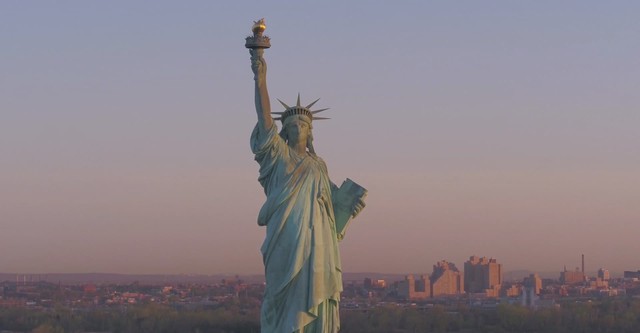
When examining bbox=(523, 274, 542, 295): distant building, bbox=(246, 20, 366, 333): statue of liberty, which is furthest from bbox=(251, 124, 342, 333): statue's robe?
bbox=(523, 274, 542, 295): distant building

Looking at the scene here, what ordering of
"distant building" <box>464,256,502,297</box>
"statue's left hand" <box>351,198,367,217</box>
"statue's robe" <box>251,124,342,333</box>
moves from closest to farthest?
"statue's robe" <box>251,124,342,333</box>, "statue's left hand" <box>351,198,367,217</box>, "distant building" <box>464,256,502,297</box>

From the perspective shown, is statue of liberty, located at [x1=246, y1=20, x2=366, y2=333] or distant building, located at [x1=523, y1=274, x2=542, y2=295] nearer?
statue of liberty, located at [x1=246, y1=20, x2=366, y2=333]

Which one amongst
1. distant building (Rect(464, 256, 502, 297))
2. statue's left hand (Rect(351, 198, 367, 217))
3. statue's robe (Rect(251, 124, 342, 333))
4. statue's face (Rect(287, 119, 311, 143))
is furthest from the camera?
distant building (Rect(464, 256, 502, 297))

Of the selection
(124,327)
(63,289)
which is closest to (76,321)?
(124,327)

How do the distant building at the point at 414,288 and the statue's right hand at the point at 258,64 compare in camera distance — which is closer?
the statue's right hand at the point at 258,64

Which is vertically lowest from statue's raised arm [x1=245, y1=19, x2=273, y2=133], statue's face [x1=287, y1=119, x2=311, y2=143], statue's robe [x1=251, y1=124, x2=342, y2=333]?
statue's robe [x1=251, y1=124, x2=342, y2=333]

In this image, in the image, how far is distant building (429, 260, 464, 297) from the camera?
108m

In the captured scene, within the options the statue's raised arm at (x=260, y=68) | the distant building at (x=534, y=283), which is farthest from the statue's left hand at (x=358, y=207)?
the distant building at (x=534, y=283)

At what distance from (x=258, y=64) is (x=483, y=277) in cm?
8994

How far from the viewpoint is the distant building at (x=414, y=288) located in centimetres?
10688

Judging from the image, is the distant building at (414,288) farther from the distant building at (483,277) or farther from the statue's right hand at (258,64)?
the statue's right hand at (258,64)

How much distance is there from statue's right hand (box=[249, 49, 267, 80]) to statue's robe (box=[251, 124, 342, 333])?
569 mm

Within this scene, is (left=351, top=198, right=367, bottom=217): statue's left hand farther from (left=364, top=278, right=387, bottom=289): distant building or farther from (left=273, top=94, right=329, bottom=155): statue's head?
(left=364, top=278, right=387, bottom=289): distant building

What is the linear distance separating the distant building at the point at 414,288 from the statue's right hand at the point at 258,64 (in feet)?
287
